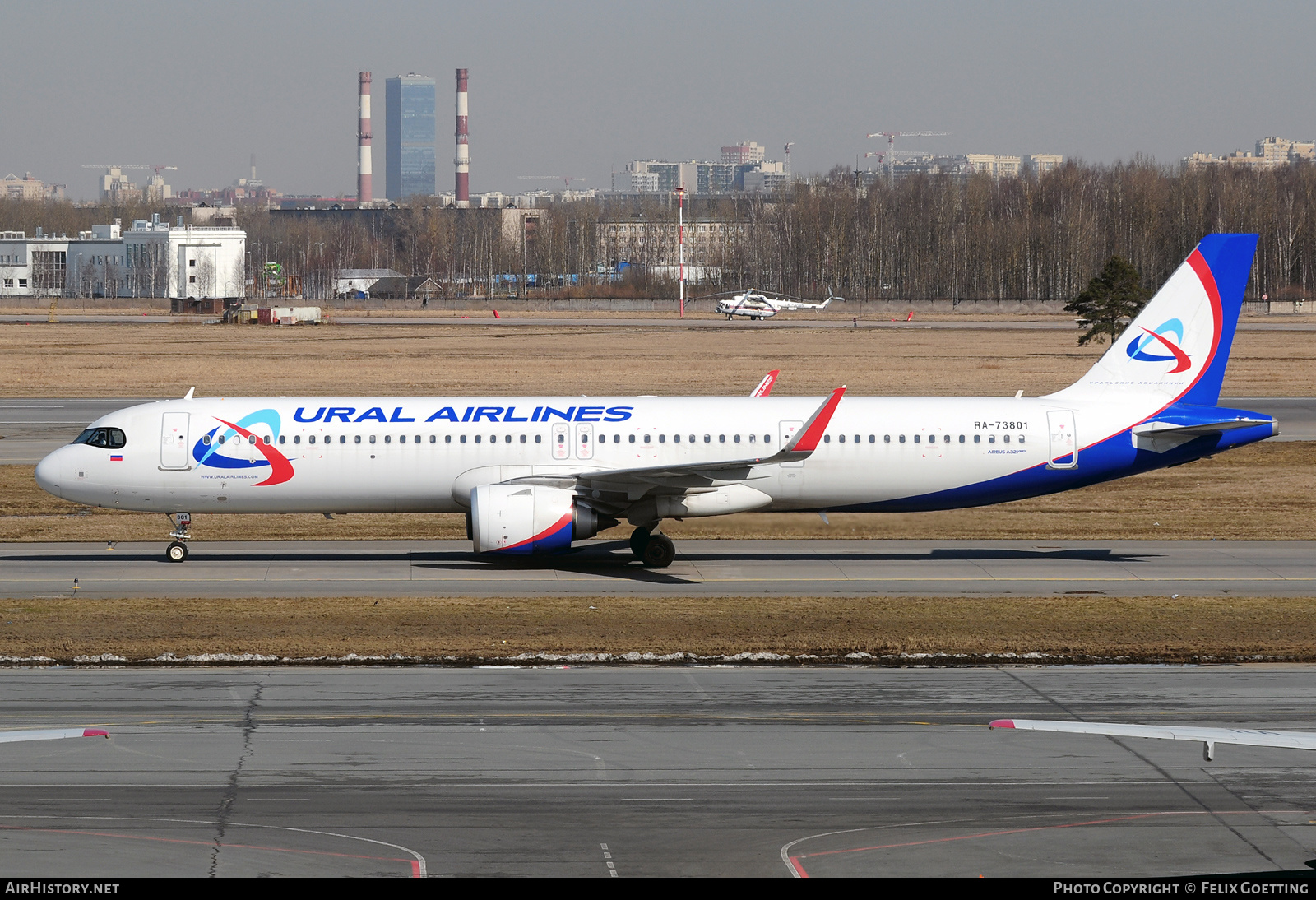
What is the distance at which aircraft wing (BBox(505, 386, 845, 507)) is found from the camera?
103 feet

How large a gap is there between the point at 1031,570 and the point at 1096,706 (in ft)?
39.7

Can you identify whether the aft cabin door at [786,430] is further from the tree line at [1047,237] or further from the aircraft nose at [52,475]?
the tree line at [1047,237]

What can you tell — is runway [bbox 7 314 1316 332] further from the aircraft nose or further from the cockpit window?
the aircraft nose

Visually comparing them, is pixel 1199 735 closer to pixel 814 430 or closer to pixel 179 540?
pixel 814 430

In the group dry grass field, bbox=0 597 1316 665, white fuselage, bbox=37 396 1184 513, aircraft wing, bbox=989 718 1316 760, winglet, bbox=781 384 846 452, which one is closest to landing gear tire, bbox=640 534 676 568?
white fuselage, bbox=37 396 1184 513

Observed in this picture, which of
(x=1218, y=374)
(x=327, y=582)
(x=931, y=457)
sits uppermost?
(x=1218, y=374)

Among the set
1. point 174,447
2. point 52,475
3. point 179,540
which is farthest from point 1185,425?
point 52,475

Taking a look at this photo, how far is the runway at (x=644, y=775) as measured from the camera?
Result: 1514 centimetres

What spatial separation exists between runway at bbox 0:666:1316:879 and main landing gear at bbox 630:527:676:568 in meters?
9.44

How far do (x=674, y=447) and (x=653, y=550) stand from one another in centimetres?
260

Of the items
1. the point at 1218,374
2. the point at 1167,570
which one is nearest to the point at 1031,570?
the point at 1167,570

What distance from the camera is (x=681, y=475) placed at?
32.1 metres

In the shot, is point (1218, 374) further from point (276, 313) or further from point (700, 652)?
point (276, 313)
